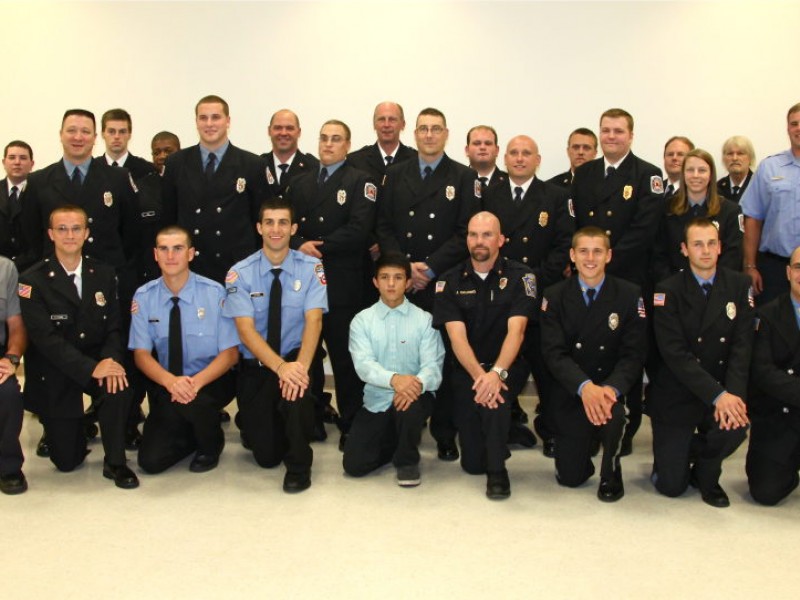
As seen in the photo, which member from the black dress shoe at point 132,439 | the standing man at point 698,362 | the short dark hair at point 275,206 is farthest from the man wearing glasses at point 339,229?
the standing man at point 698,362

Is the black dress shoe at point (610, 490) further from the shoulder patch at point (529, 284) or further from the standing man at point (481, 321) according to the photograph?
the shoulder patch at point (529, 284)

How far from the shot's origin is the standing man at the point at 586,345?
4195mm

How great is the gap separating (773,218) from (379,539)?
10.3 feet

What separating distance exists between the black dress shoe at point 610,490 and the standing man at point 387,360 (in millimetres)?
963

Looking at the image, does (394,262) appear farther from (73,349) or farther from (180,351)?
(73,349)

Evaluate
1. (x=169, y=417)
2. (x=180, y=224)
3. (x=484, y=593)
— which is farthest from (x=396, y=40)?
(x=484, y=593)

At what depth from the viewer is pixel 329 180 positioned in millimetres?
4949

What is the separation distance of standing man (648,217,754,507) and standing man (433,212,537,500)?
740 mm

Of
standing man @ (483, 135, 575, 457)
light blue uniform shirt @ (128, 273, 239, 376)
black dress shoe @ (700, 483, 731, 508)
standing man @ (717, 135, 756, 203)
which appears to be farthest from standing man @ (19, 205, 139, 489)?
standing man @ (717, 135, 756, 203)

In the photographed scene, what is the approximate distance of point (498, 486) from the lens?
4066mm

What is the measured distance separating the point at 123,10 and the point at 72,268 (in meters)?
3.17

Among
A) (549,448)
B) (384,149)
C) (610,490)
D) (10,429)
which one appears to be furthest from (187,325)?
(610,490)

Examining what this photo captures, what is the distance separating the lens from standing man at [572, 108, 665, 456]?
4.80m

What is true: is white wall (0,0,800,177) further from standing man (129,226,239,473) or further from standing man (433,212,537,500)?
standing man (129,226,239,473)
